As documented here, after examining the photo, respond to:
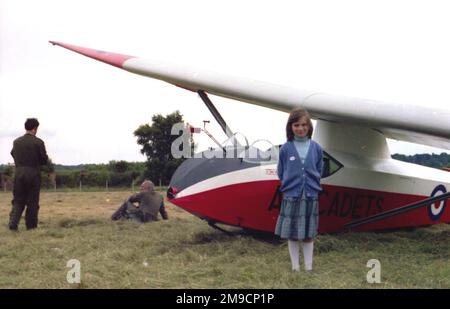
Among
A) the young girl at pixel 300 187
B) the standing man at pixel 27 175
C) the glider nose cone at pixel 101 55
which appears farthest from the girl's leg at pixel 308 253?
the standing man at pixel 27 175

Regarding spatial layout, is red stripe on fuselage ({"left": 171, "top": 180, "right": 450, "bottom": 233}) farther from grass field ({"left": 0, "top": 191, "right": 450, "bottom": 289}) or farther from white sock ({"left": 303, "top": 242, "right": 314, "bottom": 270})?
white sock ({"left": 303, "top": 242, "right": 314, "bottom": 270})

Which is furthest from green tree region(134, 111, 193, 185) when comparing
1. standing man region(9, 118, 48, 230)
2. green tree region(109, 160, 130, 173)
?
standing man region(9, 118, 48, 230)

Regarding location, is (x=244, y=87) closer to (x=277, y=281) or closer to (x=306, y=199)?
(x=306, y=199)

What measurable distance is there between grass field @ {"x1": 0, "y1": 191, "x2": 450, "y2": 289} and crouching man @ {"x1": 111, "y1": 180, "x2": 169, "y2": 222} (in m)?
1.37

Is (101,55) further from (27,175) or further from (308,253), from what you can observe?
(308,253)

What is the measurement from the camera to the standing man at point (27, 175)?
8188 millimetres

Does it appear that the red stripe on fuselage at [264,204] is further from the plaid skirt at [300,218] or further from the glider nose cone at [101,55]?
the glider nose cone at [101,55]

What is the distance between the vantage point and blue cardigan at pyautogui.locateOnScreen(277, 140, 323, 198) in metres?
4.72

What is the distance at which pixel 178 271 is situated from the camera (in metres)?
4.82

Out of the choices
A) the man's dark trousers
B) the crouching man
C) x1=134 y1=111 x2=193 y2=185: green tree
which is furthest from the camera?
x1=134 y1=111 x2=193 y2=185: green tree

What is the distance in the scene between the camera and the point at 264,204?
6.15m

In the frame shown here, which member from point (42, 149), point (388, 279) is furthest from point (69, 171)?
point (388, 279)
